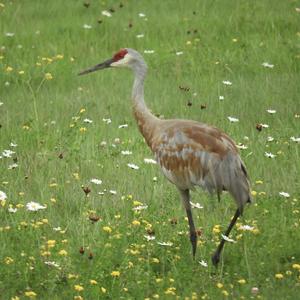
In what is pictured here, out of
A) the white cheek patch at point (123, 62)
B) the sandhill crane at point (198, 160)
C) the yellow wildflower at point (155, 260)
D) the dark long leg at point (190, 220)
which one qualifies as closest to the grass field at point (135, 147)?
the yellow wildflower at point (155, 260)

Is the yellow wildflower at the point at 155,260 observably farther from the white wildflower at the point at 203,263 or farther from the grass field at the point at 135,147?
the white wildflower at the point at 203,263

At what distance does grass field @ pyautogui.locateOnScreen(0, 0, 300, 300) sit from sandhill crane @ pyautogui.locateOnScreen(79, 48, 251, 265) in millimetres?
282

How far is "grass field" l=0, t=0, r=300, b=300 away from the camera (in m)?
5.46

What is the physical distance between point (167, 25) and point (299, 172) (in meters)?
4.94

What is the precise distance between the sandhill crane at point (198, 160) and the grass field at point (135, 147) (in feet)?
0.92

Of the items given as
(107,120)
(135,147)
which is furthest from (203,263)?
(107,120)

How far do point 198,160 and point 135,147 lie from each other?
81.5 inches

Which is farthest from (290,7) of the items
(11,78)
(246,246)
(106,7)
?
(246,246)

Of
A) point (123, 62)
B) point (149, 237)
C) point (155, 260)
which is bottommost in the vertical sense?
point (155, 260)

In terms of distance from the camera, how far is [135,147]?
797cm

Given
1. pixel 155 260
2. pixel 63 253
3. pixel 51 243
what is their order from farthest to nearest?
pixel 155 260 → pixel 51 243 → pixel 63 253

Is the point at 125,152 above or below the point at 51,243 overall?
below

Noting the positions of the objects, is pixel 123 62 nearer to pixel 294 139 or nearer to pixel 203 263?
pixel 294 139

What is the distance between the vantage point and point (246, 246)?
5980 millimetres
